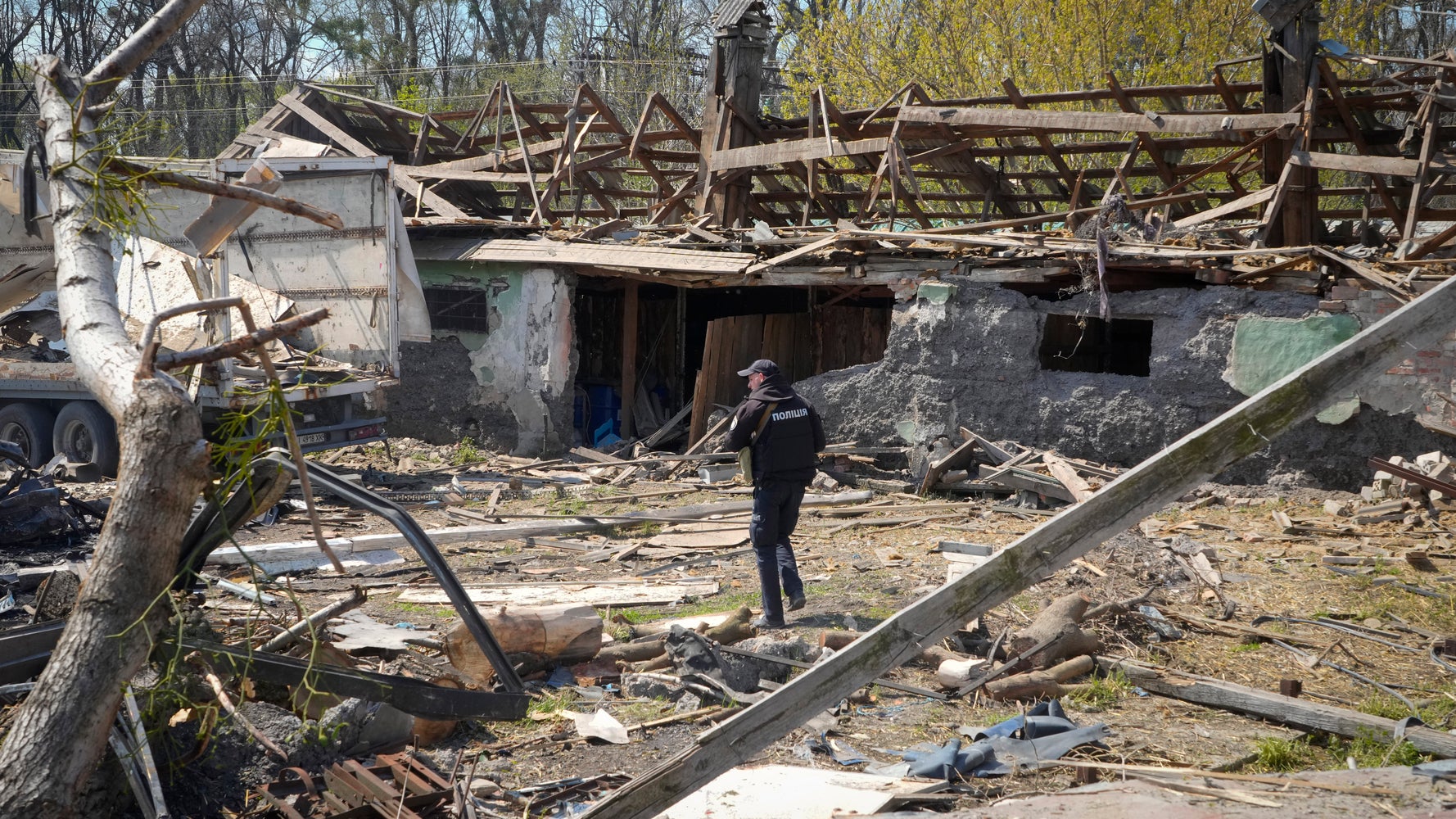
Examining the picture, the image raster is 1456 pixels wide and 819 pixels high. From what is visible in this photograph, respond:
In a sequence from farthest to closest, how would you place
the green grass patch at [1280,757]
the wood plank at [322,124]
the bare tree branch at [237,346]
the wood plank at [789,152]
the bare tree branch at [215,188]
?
the wood plank at [322,124] → the wood plank at [789,152] → the green grass patch at [1280,757] → the bare tree branch at [215,188] → the bare tree branch at [237,346]

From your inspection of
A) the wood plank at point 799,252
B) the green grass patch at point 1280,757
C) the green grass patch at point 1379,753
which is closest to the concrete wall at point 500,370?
the wood plank at point 799,252

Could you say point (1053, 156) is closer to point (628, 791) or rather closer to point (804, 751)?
point (804, 751)

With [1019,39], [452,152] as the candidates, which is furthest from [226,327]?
[1019,39]

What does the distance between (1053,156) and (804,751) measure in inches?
401

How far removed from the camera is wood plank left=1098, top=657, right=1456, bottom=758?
489 centimetres

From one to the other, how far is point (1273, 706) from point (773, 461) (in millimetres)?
3175

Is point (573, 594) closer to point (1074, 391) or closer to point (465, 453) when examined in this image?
point (1074, 391)

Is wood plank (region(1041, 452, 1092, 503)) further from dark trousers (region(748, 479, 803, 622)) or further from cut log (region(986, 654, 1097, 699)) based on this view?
cut log (region(986, 654, 1097, 699))

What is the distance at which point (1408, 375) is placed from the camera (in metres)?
10.1

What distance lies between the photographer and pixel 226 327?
1114 centimetres

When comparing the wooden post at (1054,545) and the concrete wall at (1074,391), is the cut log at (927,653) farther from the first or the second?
the concrete wall at (1074,391)

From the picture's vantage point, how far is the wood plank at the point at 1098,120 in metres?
11.2

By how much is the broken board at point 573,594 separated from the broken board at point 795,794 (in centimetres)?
295

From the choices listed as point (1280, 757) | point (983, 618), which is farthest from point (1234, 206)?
point (1280, 757)
